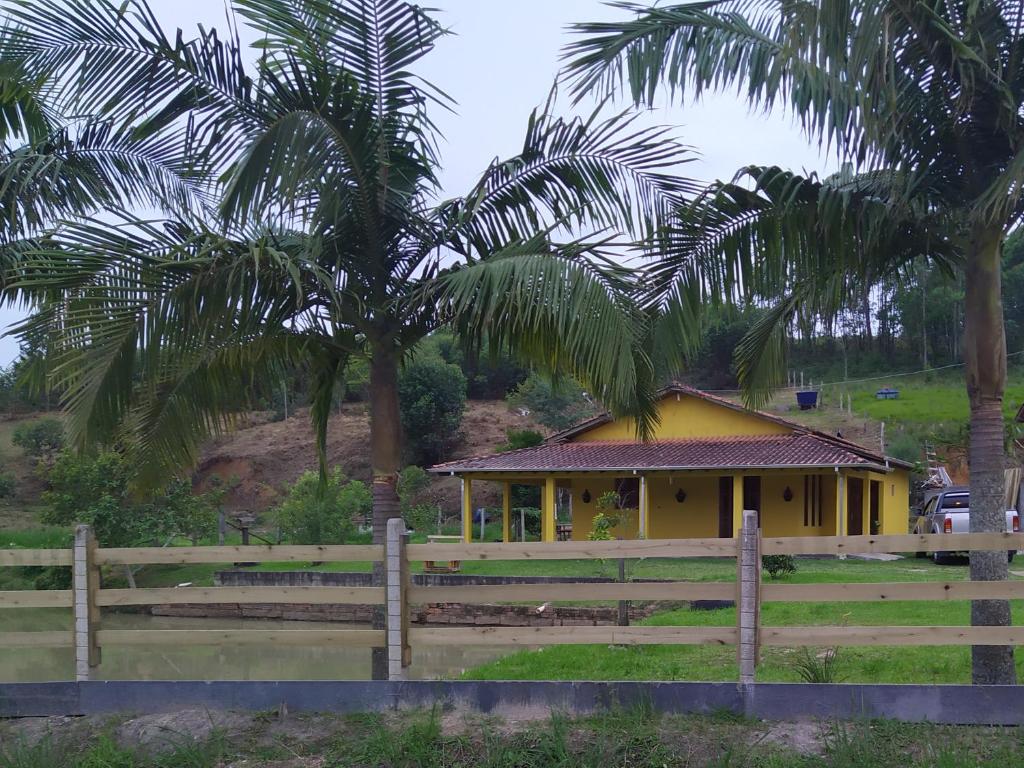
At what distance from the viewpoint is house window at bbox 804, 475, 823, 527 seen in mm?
26406

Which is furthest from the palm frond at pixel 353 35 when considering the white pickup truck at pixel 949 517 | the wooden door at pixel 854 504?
the wooden door at pixel 854 504

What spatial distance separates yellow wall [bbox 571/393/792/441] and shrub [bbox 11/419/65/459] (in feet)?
100

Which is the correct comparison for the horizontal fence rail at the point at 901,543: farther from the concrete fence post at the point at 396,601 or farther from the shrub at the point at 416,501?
the shrub at the point at 416,501

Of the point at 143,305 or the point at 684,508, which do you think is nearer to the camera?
the point at 143,305

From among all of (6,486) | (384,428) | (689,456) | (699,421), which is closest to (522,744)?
(384,428)

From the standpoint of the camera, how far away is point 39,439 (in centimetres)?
4806

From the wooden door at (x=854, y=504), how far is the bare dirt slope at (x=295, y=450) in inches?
930

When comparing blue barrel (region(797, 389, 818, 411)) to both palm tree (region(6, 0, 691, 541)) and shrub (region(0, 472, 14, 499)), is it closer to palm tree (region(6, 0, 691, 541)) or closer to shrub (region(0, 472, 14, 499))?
shrub (region(0, 472, 14, 499))

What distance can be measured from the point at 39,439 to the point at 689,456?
3485 cm

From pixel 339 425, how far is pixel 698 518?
34682mm

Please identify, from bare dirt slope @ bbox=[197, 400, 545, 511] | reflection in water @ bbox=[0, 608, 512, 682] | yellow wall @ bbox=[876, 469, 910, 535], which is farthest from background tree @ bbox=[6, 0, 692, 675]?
bare dirt slope @ bbox=[197, 400, 545, 511]

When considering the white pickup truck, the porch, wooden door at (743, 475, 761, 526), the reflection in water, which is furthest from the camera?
wooden door at (743, 475, 761, 526)

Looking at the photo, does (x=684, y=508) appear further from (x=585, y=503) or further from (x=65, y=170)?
(x=65, y=170)

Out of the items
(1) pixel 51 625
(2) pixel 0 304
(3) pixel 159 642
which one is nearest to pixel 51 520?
(1) pixel 51 625
